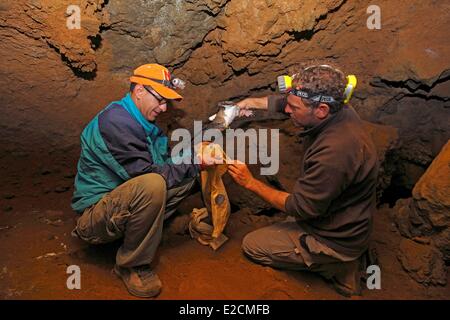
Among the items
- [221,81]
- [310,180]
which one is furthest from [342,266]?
[221,81]

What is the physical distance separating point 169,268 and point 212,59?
2.27 m

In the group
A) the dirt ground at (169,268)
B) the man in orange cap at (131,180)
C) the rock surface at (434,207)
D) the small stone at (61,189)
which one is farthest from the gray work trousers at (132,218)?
the rock surface at (434,207)

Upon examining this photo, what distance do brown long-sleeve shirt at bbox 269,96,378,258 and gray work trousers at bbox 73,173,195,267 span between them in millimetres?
1056

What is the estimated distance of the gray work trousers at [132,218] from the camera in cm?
273

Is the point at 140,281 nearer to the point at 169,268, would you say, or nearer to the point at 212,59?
the point at 169,268

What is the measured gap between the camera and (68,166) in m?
4.06

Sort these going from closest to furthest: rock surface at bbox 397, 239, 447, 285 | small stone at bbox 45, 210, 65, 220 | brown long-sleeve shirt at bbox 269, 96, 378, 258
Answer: brown long-sleeve shirt at bbox 269, 96, 378, 258
rock surface at bbox 397, 239, 447, 285
small stone at bbox 45, 210, 65, 220

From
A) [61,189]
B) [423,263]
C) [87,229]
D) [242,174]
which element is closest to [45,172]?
[61,189]

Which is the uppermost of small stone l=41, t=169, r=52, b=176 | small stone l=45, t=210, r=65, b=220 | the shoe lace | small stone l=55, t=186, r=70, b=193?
small stone l=41, t=169, r=52, b=176

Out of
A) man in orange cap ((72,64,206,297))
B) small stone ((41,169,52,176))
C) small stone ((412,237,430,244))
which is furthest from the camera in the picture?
small stone ((41,169,52,176))

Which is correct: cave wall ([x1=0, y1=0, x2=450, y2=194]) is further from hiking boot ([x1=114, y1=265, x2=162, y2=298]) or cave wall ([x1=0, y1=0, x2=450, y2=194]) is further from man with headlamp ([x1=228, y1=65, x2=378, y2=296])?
hiking boot ([x1=114, y1=265, x2=162, y2=298])

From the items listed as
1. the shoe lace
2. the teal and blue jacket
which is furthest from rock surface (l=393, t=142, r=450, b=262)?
the shoe lace

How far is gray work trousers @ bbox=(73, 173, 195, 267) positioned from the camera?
273 centimetres

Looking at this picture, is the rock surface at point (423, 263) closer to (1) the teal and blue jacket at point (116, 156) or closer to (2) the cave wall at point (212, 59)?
(2) the cave wall at point (212, 59)
